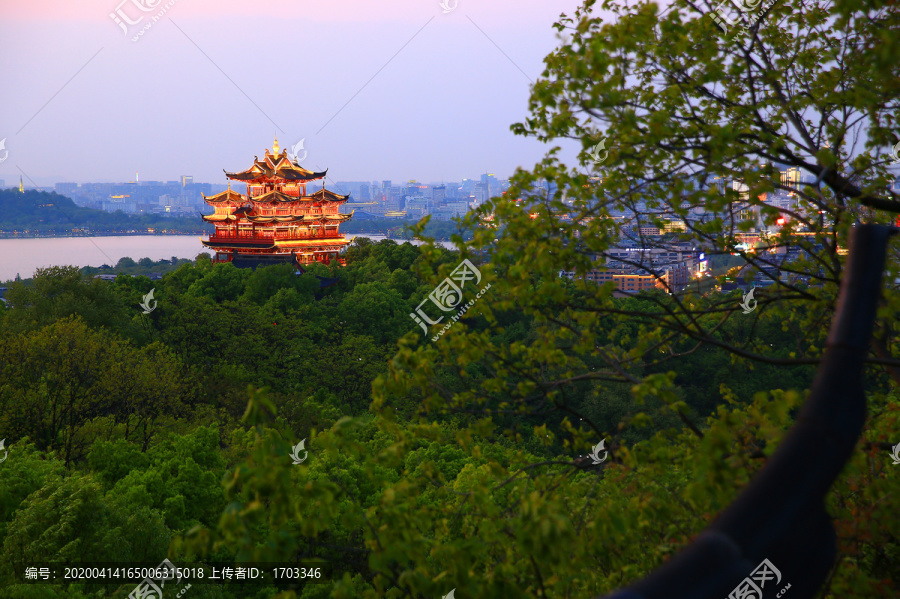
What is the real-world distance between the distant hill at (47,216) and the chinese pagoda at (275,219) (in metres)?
24.5

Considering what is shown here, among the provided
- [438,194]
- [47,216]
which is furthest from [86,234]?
[438,194]

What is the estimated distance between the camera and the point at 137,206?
90.8 metres

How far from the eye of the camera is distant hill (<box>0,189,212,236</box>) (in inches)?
2056

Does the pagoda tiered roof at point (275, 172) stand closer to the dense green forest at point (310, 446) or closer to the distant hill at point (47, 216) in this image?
the dense green forest at point (310, 446)

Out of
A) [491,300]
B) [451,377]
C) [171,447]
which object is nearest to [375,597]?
[491,300]

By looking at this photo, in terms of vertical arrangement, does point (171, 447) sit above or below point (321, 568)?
above

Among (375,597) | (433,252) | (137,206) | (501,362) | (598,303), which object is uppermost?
(137,206)

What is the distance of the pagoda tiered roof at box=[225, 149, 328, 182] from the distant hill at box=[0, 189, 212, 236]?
25177mm

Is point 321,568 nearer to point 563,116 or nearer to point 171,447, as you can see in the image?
point 171,447

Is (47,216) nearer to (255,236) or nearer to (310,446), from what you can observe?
(255,236)

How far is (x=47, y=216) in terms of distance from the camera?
181 ft

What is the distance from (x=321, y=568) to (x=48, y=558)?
2.73 m

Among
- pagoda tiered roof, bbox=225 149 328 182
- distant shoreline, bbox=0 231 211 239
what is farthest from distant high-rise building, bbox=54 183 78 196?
pagoda tiered roof, bbox=225 149 328 182

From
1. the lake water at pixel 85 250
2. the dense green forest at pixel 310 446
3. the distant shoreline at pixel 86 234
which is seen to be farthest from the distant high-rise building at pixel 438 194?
the dense green forest at pixel 310 446
